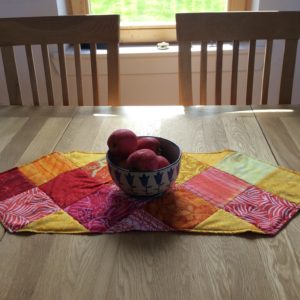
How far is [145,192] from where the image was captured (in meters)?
0.76

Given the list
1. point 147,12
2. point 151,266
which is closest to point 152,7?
point 147,12

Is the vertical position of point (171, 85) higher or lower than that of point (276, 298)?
lower

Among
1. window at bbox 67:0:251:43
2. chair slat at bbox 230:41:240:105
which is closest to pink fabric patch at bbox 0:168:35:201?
chair slat at bbox 230:41:240:105

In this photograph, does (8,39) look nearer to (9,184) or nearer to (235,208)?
(9,184)

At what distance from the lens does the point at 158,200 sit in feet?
2.58

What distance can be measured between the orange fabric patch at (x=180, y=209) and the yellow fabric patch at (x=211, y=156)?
16 cm

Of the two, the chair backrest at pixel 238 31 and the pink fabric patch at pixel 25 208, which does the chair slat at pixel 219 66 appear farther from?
the pink fabric patch at pixel 25 208

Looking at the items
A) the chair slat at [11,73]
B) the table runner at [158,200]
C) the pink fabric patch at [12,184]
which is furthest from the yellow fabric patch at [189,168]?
the chair slat at [11,73]

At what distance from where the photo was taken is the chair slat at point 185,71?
4.36 feet

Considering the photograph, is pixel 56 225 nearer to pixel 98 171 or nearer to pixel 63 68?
pixel 98 171

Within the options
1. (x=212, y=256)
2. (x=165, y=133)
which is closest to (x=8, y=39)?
(x=165, y=133)

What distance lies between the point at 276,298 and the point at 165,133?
609 millimetres

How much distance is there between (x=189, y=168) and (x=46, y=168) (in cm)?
33

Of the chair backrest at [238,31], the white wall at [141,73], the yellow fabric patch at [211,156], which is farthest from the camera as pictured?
the white wall at [141,73]
